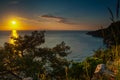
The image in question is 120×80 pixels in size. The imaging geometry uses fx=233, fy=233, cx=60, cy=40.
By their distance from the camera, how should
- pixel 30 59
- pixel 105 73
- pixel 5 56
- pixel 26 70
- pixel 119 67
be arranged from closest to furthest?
pixel 119 67 → pixel 105 73 → pixel 26 70 → pixel 30 59 → pixel 5 56

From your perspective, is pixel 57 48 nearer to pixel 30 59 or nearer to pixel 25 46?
pixel 25 46

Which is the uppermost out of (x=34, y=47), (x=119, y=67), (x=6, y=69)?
(x=119, y=67)

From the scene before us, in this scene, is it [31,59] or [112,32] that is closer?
[112,32]

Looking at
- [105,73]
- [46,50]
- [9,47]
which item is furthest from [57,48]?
[105,73]

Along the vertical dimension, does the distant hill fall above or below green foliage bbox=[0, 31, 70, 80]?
above

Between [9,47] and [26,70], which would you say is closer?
[26,70]

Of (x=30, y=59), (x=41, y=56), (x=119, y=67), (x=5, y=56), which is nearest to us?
(x=119, y=67)

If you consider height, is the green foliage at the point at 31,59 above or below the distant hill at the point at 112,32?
below

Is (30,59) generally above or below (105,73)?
below

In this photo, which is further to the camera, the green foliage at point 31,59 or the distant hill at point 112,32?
the green foliage at point 31,59

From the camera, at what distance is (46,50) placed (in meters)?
17.5

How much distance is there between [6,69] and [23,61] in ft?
4.80

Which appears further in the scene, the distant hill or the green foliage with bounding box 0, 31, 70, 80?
the green foliage with bounding box 0, 31, 70, 80

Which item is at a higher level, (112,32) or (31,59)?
(112,32)
